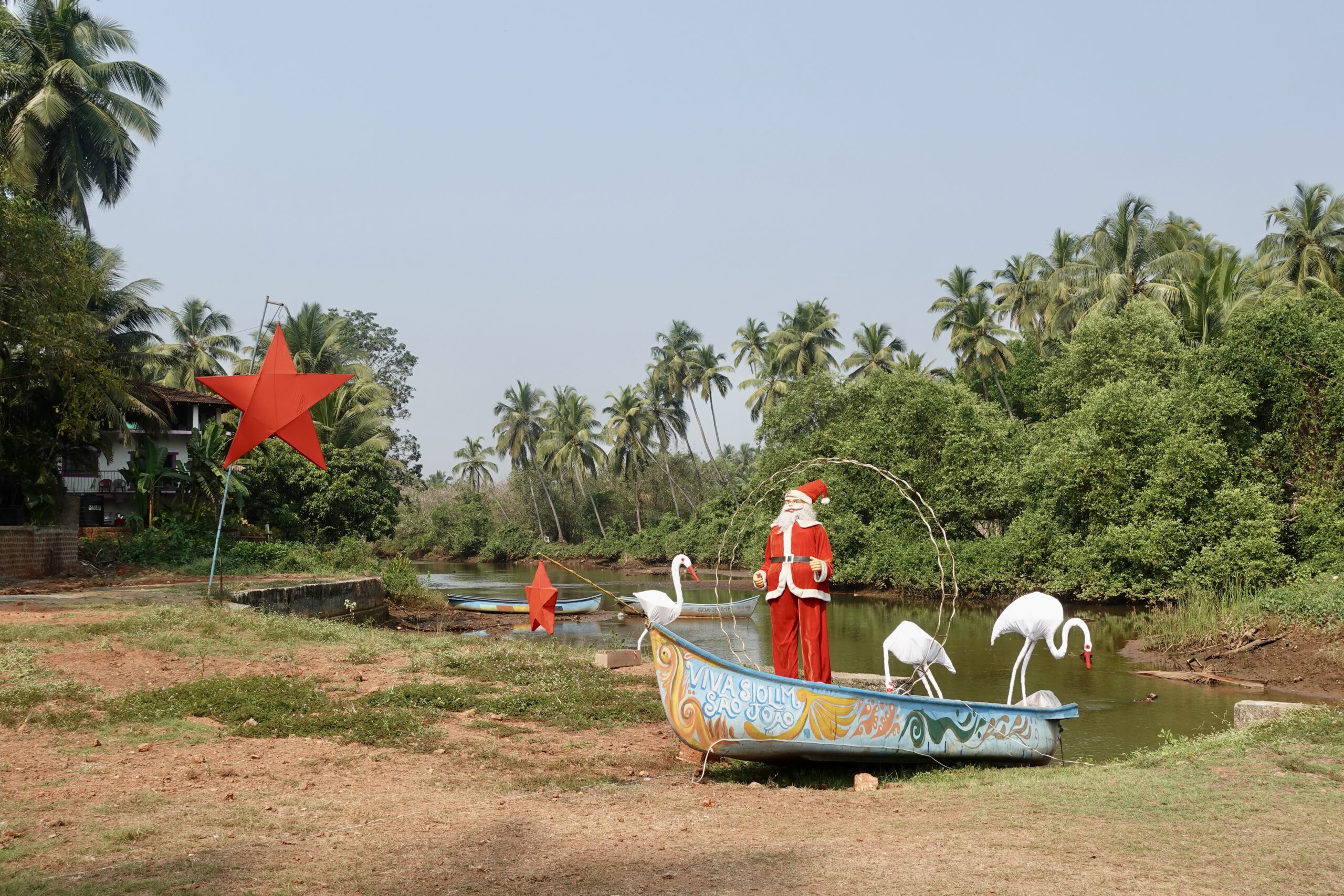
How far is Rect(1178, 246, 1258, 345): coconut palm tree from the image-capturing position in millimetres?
30922

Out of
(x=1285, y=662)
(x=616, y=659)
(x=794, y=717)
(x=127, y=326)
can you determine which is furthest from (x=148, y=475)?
(x=1285, y=662)

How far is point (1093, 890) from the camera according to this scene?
4457mm

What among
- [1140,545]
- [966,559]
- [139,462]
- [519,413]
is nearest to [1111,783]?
[1140,545]

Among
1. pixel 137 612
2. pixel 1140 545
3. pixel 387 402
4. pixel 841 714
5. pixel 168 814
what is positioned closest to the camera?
pixel 168 814

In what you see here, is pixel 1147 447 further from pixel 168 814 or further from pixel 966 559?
pixel 168 814

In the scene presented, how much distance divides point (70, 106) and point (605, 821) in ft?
84.5

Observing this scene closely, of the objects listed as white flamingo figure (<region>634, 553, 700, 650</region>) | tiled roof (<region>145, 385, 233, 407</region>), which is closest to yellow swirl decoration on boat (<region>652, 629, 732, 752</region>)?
white flamingo figure (<region>634, 553, 700, 650</region>)

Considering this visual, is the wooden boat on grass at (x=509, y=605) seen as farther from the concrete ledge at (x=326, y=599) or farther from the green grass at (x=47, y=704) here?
the green grass at (x=47, y=704)

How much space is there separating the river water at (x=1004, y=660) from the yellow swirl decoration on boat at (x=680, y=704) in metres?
1.41

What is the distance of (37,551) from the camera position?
19578 millimetres

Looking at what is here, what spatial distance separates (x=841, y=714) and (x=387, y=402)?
34.9 meters

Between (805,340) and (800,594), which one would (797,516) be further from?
Answer: (805,340)

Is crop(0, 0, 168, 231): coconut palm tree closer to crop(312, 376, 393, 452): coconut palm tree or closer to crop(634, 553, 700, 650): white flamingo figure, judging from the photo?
crop(312, 376, 393, 452): coconut palm tree

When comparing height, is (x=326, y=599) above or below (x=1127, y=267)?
below
